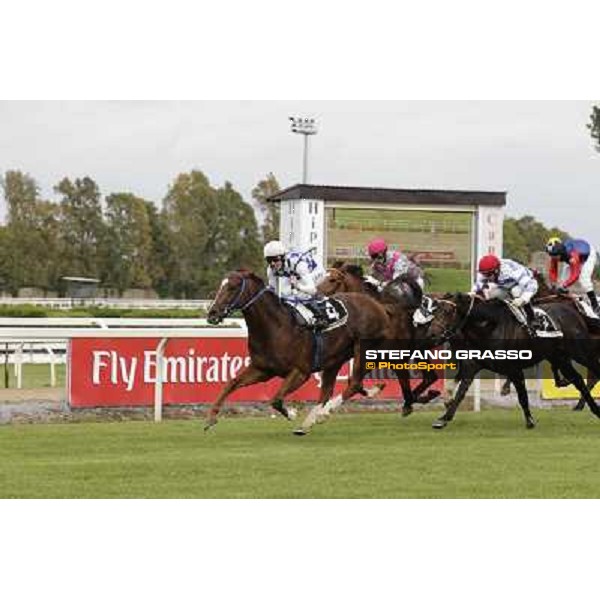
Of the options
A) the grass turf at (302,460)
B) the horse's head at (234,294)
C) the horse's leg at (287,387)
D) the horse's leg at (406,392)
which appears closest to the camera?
the grass turf at (302,460)

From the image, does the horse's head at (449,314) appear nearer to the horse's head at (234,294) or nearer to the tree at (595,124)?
the horse's head at (234,294)

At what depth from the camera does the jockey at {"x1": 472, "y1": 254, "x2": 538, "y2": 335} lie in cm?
1084

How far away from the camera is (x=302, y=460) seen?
8.30 m

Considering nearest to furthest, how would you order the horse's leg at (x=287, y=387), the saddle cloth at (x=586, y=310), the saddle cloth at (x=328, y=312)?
the horse's leg at (x=287, y=387)
the saddle cloth at (x=328, y=312)
the saddle cloth at (x=586, y=310)

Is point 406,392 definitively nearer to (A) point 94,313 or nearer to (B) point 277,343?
(B) point 277,343

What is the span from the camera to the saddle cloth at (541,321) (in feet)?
35.6

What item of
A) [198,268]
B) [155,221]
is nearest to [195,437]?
[198,268]

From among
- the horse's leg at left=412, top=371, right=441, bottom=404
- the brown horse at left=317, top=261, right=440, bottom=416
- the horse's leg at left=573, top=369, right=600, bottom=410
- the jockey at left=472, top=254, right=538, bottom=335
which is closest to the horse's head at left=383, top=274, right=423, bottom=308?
the brown horse at left=317, top=261, right=440, bottom=416

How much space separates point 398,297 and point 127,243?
2720 centimetres

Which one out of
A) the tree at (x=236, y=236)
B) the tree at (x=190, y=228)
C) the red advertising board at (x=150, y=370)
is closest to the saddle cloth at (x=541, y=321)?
the red advertising board at (x=150, y=370)

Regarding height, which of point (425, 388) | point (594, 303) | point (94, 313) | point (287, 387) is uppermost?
point (594, 303)

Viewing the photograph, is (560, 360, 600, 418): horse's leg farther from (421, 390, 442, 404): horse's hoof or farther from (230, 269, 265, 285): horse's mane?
(230, 269, 265, 285): horse's mane

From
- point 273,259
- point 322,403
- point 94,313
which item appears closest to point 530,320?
point 322,403

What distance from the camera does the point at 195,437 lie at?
955cm
